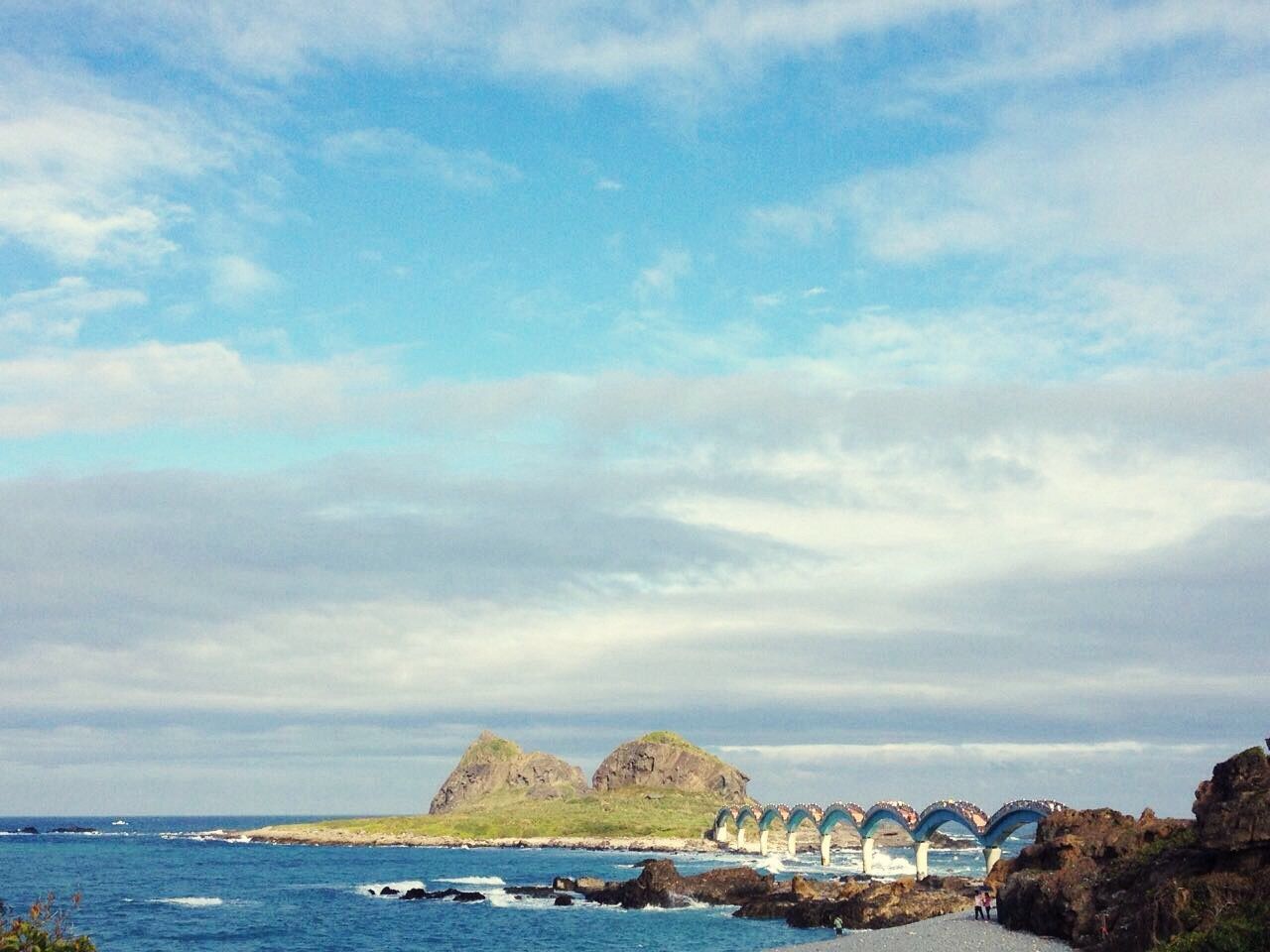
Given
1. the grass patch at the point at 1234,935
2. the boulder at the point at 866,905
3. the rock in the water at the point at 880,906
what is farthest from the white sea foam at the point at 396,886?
the grass patch at the point at 1234,935

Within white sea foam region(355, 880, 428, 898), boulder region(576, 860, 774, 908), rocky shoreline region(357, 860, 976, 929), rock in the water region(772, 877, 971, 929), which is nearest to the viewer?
rock in the water region(772, 877, 971, 929)

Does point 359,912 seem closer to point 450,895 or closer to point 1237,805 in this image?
point 450,895

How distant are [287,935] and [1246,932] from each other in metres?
75.3

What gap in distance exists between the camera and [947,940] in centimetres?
6047

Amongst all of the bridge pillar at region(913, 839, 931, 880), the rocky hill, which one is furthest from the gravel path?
the bridge pillar at region(913, 839, 931, 880)

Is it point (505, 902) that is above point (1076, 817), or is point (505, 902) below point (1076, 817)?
below

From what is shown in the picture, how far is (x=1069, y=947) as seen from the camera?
177 feet

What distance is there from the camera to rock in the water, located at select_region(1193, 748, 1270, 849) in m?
46.2

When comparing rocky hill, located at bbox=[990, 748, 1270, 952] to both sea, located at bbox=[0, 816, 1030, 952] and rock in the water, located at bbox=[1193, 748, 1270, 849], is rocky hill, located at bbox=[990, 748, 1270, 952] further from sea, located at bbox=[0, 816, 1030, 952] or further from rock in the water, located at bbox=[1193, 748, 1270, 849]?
sea, located at bbox=[0, 816, 1030, 952]

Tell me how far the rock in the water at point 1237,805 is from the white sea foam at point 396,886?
317 ft

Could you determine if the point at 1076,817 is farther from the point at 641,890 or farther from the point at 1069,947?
the point at 641,890

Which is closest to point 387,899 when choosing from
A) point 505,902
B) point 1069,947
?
point 505,902

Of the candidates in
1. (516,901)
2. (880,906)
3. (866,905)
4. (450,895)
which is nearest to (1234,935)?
(880,906)

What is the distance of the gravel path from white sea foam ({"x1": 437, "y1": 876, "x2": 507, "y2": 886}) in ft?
286
